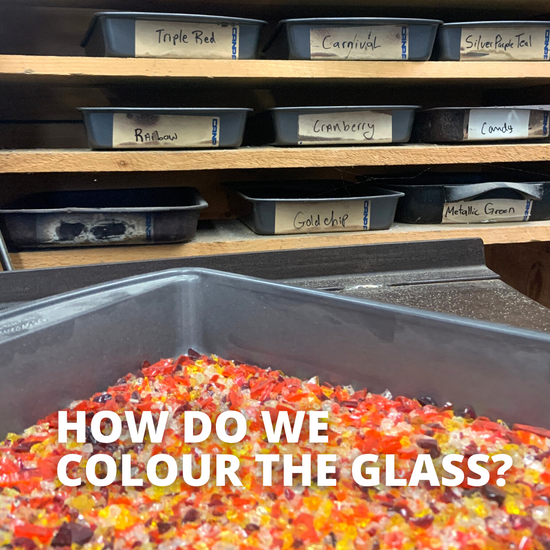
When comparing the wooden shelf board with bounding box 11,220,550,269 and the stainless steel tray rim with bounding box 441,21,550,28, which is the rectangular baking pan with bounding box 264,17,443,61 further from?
the wooden shelf board with bounding box 11,220,550,269

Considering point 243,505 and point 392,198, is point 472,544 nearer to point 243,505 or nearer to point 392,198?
point 243,505

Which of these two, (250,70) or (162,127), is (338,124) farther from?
A: (162,127)

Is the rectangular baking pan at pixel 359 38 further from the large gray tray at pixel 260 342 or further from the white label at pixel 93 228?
the large gray tray at pixel 260 342

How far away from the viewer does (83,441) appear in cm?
48

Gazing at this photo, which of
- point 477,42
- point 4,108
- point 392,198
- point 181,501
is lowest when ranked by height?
point 181,501

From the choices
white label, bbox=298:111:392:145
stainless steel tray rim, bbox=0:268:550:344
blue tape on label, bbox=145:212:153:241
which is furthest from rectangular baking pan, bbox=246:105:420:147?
stainless steel tray rim, bbox=0:268:550:344

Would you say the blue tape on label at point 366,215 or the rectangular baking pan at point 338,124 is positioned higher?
the rectangular baking pan at point 338,124

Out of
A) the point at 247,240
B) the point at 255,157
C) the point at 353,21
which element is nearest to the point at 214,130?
the point at 255,157

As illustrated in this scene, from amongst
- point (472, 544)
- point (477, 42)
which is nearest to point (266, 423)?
point (472, 544)

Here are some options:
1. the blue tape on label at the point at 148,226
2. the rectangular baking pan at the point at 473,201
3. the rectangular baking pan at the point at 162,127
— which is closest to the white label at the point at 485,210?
the rectangular baking pan at the point at 473,201

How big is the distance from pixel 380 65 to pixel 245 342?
791mm

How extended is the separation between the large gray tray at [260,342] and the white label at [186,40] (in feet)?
2.04

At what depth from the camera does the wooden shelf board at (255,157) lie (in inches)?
41.1

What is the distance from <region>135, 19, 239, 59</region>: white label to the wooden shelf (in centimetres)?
2
